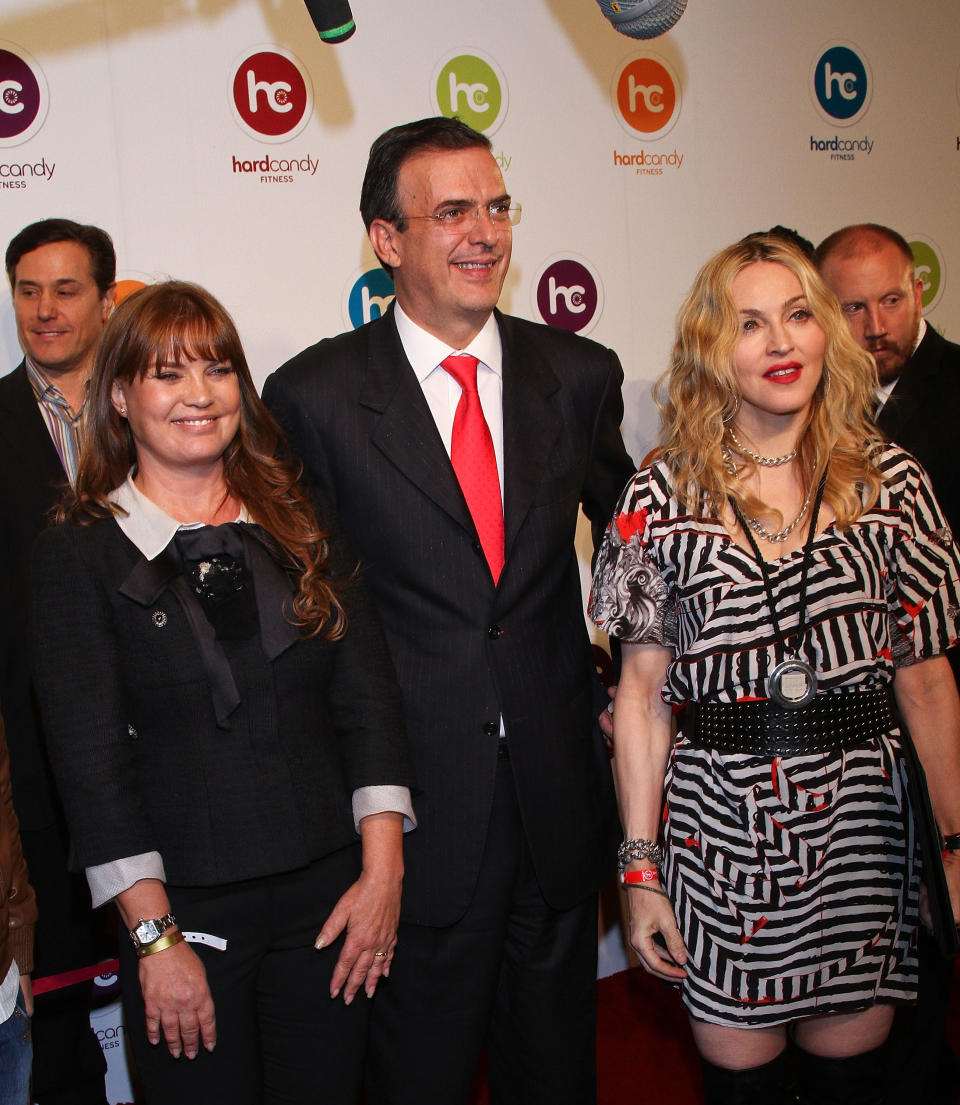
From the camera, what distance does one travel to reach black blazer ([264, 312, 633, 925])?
2141mm

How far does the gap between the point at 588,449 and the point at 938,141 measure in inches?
109

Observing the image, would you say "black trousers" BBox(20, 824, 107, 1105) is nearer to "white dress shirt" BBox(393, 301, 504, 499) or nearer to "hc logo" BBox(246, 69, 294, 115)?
"white dress shirt" BBox(393, 301, 504, 499)

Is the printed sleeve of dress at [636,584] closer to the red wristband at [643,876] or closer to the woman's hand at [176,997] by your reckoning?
the red wristband at [643,876]

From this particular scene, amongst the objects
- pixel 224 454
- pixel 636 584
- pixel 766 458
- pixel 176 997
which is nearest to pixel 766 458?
pixel 766 458

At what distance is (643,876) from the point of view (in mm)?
2061

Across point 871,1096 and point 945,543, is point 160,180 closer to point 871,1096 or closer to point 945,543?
point 945,543

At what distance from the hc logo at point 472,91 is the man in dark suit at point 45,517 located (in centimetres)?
113

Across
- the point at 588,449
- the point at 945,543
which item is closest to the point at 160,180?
the point at 588,449

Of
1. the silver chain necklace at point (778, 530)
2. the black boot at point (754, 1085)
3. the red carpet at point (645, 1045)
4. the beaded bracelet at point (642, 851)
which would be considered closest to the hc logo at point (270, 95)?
the silver chain necklace at point (778, 530)

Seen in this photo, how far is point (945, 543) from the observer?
203 centimetres

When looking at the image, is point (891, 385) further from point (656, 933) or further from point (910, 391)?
point (656, 933)

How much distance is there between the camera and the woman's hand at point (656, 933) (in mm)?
2018

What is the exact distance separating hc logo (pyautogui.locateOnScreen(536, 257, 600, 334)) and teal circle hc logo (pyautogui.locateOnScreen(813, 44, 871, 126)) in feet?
3.90

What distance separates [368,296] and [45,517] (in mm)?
1175
